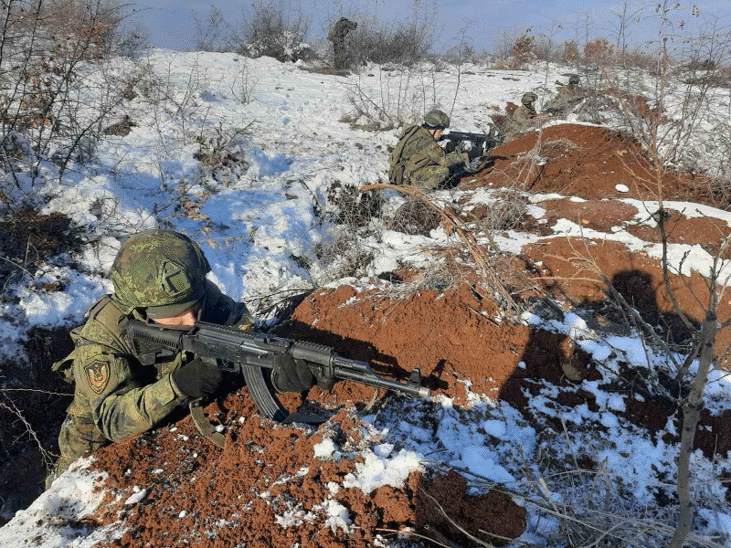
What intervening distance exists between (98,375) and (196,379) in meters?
0.56

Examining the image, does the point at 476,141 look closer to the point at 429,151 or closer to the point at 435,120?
the point at 435,120

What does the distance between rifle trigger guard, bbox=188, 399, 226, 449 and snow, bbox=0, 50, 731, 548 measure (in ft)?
1.26

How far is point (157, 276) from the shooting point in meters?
2.24

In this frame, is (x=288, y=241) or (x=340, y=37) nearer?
(x=288, y=241)

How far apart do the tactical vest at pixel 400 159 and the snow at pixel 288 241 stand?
11.3 inches

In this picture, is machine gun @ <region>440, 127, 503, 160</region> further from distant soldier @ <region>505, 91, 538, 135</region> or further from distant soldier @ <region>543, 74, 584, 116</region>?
distant soldier @ <region>543, 74, 584, 116</region>

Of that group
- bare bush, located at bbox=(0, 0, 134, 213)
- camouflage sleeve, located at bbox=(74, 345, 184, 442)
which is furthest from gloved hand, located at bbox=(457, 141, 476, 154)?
camouflage sleeve, located at bbox=(74, 345, 184, 442)

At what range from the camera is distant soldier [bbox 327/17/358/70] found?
39.6 ft

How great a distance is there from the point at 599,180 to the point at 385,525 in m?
5.53

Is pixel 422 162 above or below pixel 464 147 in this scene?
below

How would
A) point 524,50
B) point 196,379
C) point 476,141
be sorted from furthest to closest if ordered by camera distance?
1. point 524,50
2. point 476,141
3. point 196,379

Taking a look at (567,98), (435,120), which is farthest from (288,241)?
(567,98)

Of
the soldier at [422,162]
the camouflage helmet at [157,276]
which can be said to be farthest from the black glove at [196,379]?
the soldier at [422,162]

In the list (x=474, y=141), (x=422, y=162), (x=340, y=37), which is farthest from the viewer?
(x=340, y=37)
